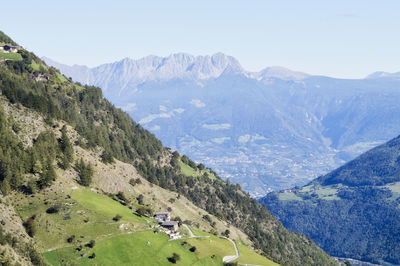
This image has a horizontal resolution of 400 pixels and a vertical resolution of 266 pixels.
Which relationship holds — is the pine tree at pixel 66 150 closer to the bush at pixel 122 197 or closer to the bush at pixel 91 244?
the bush at pixel 122 197

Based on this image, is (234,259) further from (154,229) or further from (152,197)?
(152,197)

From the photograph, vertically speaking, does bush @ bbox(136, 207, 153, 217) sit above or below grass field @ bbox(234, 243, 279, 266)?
above

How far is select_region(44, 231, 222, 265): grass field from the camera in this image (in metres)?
105

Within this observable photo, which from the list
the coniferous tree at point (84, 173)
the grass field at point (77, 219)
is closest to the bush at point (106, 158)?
the coniferous tree at point (84, 173)

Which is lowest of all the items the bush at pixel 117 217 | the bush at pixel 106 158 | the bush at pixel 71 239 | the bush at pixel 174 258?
the bush at pixel 174 258

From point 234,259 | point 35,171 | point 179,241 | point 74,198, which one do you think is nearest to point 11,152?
point 35,171

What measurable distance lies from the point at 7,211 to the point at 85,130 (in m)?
74.9

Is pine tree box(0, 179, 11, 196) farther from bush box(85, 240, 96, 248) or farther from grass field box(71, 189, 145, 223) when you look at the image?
bush box(85, 240, 96, 248)

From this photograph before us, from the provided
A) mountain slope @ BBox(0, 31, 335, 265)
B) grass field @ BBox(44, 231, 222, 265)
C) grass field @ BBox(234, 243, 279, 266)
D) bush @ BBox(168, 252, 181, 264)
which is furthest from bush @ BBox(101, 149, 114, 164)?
grass field @ BBox(234, 243, 279, 266)

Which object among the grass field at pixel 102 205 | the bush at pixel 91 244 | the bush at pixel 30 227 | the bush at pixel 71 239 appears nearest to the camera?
the bush at pixel 30 227

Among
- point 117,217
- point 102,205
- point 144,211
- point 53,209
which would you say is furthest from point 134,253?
point 144,211

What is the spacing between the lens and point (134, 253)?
374ft

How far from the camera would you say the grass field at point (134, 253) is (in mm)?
104875

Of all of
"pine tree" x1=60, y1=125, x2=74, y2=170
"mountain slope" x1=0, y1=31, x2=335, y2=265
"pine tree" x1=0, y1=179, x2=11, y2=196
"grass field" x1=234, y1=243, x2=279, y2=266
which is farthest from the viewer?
"pine tree" x1=60, y1=125, x2=74, y2=170
